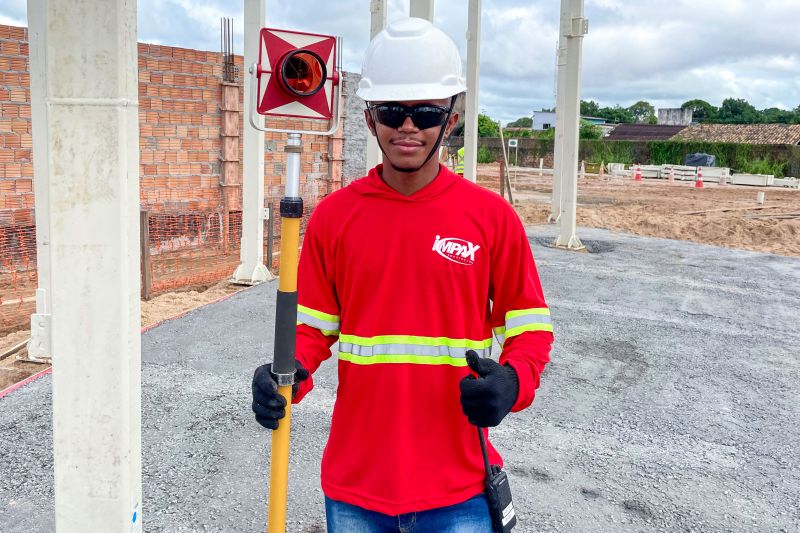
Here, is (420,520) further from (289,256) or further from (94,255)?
(94,255)

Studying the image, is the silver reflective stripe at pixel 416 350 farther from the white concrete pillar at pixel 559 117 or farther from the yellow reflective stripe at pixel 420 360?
the white concrete pillar at pixel 559 117

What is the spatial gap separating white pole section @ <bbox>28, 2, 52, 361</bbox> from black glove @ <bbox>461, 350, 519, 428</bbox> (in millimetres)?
3927

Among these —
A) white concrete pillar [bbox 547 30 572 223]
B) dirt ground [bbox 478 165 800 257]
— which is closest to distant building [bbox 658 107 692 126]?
dirt ground [bbox 478 165 800 257]

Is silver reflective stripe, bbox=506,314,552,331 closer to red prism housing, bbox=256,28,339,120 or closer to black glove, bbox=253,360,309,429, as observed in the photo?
black glove, bbox=253,360,309,429

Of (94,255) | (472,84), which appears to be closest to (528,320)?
(94,255)

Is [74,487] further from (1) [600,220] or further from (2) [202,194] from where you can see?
(1) [600,220]

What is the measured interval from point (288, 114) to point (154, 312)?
19.7 feet

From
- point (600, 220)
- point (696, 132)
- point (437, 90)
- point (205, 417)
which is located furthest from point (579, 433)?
point (696, 132)

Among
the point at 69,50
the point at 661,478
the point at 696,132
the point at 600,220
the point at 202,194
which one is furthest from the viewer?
the point at 696,132

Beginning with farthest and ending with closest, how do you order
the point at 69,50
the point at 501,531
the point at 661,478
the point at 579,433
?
1. the point at 579,433
2. the point at 661,478
3. the point at 501,531
4. the point at 69,50

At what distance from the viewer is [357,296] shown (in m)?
1.92

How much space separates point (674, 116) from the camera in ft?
270

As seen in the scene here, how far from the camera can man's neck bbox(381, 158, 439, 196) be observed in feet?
6.30

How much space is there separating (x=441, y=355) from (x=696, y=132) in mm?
56639
